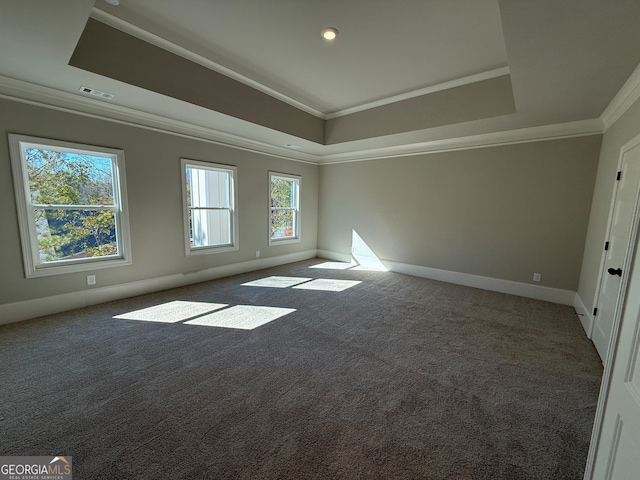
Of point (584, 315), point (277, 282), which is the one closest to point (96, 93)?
point (277, 282)

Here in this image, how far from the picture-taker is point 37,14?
179 cm

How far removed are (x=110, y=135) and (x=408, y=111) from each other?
4.26 meters

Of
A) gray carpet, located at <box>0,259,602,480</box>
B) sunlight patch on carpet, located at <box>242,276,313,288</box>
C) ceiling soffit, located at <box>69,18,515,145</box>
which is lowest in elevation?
gray carpet, located at <box>0,259,602,480</box>

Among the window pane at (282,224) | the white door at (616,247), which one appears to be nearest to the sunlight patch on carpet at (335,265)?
the window pane at (282,224)

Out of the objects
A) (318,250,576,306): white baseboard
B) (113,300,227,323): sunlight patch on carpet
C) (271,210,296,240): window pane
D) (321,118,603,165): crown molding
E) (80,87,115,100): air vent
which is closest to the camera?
(80,87,115,100): air vent

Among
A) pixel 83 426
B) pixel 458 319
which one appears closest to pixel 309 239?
pixel 458 319

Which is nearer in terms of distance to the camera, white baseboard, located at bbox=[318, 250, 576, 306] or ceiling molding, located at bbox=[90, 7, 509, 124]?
ceiling molding, located at bbox=[90, 7, 509, 124]

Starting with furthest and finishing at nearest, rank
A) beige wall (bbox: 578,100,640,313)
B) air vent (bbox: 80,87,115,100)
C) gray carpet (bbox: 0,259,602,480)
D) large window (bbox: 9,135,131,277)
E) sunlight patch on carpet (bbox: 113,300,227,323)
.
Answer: sunlight patch on carpet (bbox: 113,300,227,323), large window (bbox: 9,135,131,277), air vent (bbox: 80,87,115,100), beige wall (bbox: 578,100,640,313), gray carpet (bbox: 0,259,602,480)

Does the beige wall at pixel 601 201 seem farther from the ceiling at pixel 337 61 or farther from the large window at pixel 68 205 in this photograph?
the large window at pixel 68 205

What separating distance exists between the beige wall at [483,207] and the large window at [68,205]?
441 centimetres

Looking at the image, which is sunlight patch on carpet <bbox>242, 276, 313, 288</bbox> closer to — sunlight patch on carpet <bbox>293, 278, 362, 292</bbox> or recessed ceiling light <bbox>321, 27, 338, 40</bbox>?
sunlight patch on carpet <bbox>293, 278, 362, 292</bbox>

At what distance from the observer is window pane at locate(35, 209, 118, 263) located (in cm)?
322

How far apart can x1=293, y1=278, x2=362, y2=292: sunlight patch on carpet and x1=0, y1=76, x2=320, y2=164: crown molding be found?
114 inches

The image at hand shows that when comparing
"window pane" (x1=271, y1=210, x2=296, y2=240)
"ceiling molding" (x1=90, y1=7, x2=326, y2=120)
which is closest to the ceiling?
"ceiling molding" (x1=90, y1=7, x2=326, y2=120)
